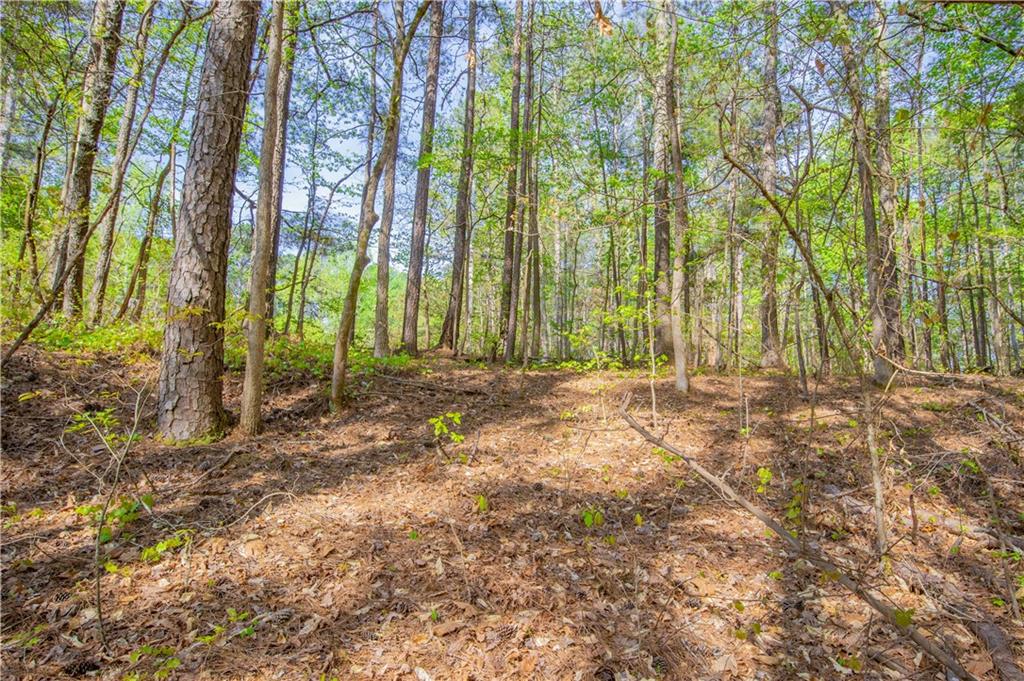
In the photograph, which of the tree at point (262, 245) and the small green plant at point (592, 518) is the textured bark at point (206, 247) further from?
the small green plant at point (592, 518)

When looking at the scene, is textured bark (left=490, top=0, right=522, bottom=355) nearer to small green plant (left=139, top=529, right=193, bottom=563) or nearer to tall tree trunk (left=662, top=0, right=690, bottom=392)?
tall tree trunk (left=662, top=0, right=690, bottom=392)

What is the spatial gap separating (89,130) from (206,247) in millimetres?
4582

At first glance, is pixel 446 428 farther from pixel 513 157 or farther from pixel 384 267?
pixel 513 157

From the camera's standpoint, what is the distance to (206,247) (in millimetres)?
4434

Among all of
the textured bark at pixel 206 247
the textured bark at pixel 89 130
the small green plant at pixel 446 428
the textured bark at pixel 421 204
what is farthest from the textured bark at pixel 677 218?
the textured bark at pixel 89 130

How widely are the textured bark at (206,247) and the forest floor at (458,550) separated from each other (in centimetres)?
41

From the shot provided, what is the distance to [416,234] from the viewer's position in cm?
1133

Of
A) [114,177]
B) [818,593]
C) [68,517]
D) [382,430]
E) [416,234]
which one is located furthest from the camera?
[416,234]

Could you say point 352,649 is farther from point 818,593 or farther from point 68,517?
point 818,593

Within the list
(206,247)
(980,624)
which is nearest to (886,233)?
(980,624)

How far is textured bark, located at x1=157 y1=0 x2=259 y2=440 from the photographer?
437cm

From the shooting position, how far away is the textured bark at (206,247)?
4367 millimetres

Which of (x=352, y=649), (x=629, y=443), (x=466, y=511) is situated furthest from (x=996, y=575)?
(x=352, y=649)

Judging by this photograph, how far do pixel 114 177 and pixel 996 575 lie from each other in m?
11.1
